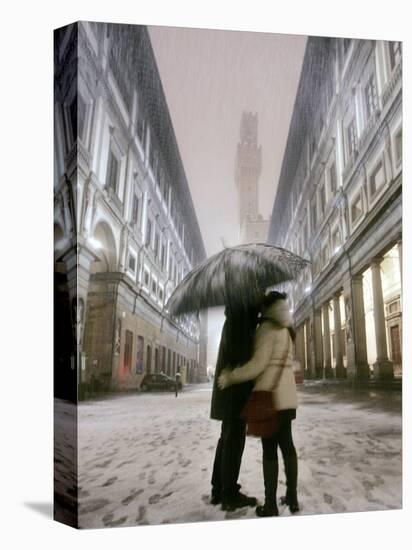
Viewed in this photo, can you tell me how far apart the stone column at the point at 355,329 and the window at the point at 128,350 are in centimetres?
263

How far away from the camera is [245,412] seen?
6633 millimetres

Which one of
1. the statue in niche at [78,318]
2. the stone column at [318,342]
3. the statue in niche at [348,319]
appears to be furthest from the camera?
the statue in niche at [348,319]

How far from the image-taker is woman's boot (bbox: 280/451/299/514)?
263 inches

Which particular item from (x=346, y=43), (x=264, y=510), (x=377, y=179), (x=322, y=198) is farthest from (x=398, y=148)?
(x=264, y=510)

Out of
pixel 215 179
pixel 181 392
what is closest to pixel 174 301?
pixel 181 392

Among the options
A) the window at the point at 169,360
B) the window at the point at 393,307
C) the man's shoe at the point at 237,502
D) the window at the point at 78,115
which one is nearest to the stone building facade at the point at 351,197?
the window at the point at 393,307

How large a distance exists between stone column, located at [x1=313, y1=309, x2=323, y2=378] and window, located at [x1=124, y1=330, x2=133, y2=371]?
2168mm

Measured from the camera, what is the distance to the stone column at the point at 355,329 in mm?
7402

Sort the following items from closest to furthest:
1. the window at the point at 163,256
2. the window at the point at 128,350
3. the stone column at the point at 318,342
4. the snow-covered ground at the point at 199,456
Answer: the snow-covered ground at the point at 199,456, the window at the point at 128,350, the window at the point at 163,256, the stone column at the point at 318,342

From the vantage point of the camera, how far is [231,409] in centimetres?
669

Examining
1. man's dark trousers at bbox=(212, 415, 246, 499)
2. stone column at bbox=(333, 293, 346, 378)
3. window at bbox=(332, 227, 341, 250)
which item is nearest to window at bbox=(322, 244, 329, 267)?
window at bbox=(332, 227, 341, 250)

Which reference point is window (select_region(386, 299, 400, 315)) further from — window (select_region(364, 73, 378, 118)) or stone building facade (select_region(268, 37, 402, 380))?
window (select_region(364, 73, 378, 118))

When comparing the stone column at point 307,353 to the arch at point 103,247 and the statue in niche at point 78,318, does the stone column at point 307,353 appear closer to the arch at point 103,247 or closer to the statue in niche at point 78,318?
the arch at point 103,247

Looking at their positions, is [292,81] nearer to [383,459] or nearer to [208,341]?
[208,341]
